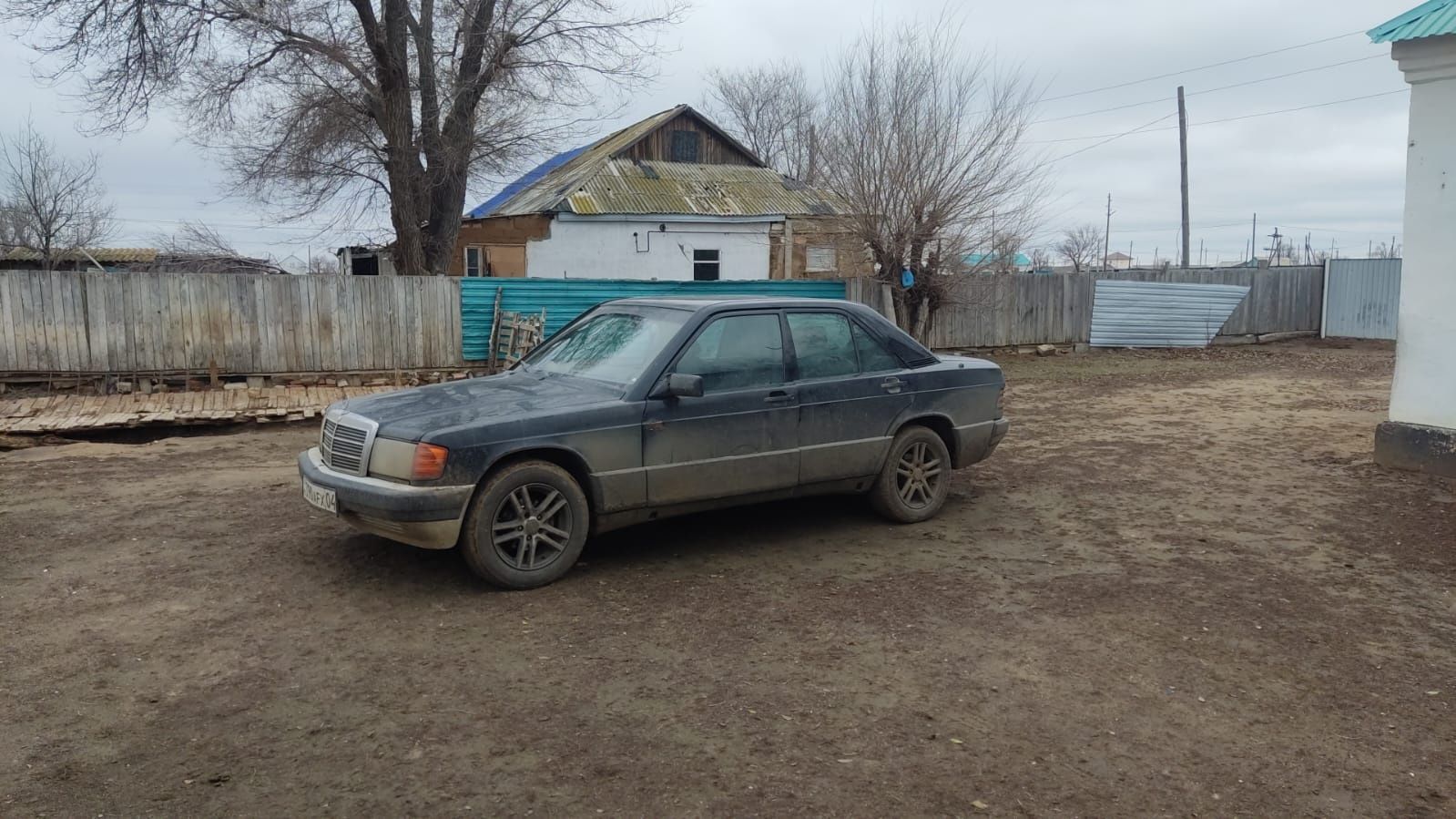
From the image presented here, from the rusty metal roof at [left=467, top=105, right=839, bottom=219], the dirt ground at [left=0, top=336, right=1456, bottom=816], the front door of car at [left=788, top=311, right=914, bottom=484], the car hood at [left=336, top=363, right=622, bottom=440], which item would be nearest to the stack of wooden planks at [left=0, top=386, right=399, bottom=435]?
the dirt ground at [left=0, top=336, right=1456, bottom=816]

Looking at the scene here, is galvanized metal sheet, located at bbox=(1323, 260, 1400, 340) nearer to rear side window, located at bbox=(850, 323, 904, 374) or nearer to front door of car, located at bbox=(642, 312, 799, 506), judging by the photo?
rear side window, located at bbox=(850, 323, 904, 374)

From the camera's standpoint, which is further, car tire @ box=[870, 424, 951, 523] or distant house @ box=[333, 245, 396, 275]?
distant house @ box=[333, 245, 396, 275]

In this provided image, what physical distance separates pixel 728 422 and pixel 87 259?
76.4ft

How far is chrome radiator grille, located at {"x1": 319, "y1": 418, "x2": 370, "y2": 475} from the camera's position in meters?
5.24

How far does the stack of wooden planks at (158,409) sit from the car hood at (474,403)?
20.4 feet

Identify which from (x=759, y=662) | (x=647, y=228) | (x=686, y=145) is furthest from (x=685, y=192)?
(x=759, y=662)

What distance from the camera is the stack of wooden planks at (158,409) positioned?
35.6 feet

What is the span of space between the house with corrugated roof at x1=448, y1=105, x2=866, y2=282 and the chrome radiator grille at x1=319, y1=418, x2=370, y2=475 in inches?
663

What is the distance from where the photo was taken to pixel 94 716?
385 centimetres

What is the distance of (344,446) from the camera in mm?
5406

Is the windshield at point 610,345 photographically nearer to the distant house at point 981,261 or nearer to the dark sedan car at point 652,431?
the dark sedan car at point 652,431

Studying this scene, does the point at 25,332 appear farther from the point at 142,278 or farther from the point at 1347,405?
the point at 1347,405

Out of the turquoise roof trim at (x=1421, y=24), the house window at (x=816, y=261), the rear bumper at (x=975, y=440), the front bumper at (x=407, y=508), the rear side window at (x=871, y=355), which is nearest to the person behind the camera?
the front bumper at (x=407, y=508)

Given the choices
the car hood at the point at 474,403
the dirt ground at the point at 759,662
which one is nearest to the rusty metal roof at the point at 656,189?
the dirt ground at the point at 759,662
